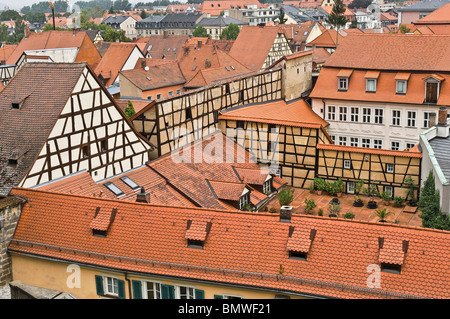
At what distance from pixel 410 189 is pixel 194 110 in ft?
45.7

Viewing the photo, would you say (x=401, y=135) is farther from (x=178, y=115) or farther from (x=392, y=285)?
(x=392, y=285)

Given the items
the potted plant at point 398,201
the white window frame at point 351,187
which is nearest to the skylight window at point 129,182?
the white window frame at point 351,187

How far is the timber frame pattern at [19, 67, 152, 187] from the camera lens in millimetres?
27031

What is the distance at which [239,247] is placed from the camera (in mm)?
20922

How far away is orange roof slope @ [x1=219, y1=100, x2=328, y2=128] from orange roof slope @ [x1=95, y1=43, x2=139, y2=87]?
24130mm

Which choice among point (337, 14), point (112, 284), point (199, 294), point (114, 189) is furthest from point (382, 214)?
point (337, 14)

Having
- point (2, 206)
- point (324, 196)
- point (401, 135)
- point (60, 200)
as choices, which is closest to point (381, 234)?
point (60, 200)

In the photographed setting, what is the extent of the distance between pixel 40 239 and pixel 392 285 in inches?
506

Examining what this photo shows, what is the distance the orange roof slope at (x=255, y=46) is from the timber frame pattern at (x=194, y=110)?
16.8m

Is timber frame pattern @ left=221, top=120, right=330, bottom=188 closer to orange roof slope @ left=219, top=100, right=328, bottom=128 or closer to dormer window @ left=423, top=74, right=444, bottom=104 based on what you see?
orange roof slope @ left=219, top=100, right=328, bottom=128

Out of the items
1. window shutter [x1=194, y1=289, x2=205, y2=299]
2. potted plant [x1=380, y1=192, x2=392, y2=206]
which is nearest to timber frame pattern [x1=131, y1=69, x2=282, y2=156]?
potted plant [x1=380, y1=192, x2=392, y2=206]

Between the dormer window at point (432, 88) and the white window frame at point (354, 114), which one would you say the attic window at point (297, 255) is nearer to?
the dormer window at point (432, 88)

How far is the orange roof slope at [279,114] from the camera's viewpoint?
3903 centimetres

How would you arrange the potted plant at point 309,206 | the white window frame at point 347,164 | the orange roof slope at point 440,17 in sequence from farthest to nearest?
1. the orange roof slope at point 440,17
2. the white window frame at point 347,164
3. the potted plant at point 309,206
